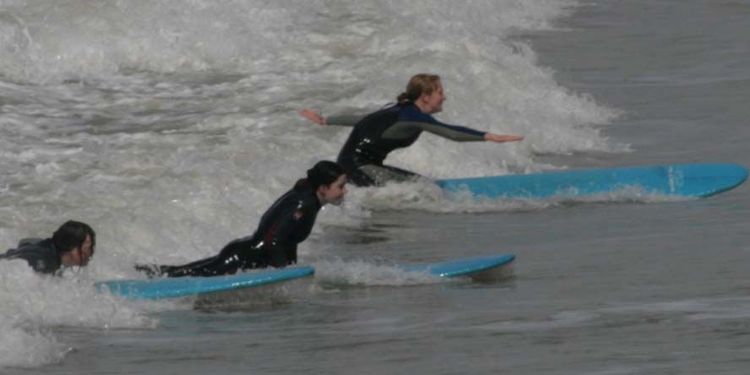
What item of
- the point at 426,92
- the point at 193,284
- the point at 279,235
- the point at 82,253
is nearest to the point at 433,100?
the point at 426,92

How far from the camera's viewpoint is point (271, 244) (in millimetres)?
11234

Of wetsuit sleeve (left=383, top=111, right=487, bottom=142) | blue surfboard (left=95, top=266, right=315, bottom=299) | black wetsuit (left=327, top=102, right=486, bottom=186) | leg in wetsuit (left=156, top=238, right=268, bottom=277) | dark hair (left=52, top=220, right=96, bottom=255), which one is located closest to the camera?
dark hair (left=52, top=220, right=96, bottom=255)

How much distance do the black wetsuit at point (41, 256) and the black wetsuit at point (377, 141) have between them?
15.9ft

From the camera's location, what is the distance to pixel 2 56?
73.6 feet

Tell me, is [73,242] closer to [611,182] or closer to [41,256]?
[41,256]

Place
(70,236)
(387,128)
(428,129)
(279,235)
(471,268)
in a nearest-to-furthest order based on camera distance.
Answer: (70,236) < (471,268) < (279,235) < (428,129) < (387,128)

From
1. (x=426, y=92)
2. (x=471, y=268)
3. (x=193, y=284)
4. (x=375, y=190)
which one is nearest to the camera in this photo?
(x=193, y=284)

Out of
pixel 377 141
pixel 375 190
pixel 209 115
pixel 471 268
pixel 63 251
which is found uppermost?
pixel 209 115

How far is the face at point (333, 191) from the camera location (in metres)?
11.2

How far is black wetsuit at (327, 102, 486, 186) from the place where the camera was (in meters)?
14.9

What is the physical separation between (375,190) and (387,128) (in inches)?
24.4

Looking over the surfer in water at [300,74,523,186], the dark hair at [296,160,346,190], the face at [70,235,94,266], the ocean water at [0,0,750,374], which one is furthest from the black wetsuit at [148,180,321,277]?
the surfer in water at [300,74,523,186]

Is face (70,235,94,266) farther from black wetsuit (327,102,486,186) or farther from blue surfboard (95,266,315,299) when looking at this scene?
black wetsuit (327,102,486,186)

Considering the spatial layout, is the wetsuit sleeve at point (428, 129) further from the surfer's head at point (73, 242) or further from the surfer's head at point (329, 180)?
the surfer's head at point (73, 242)
